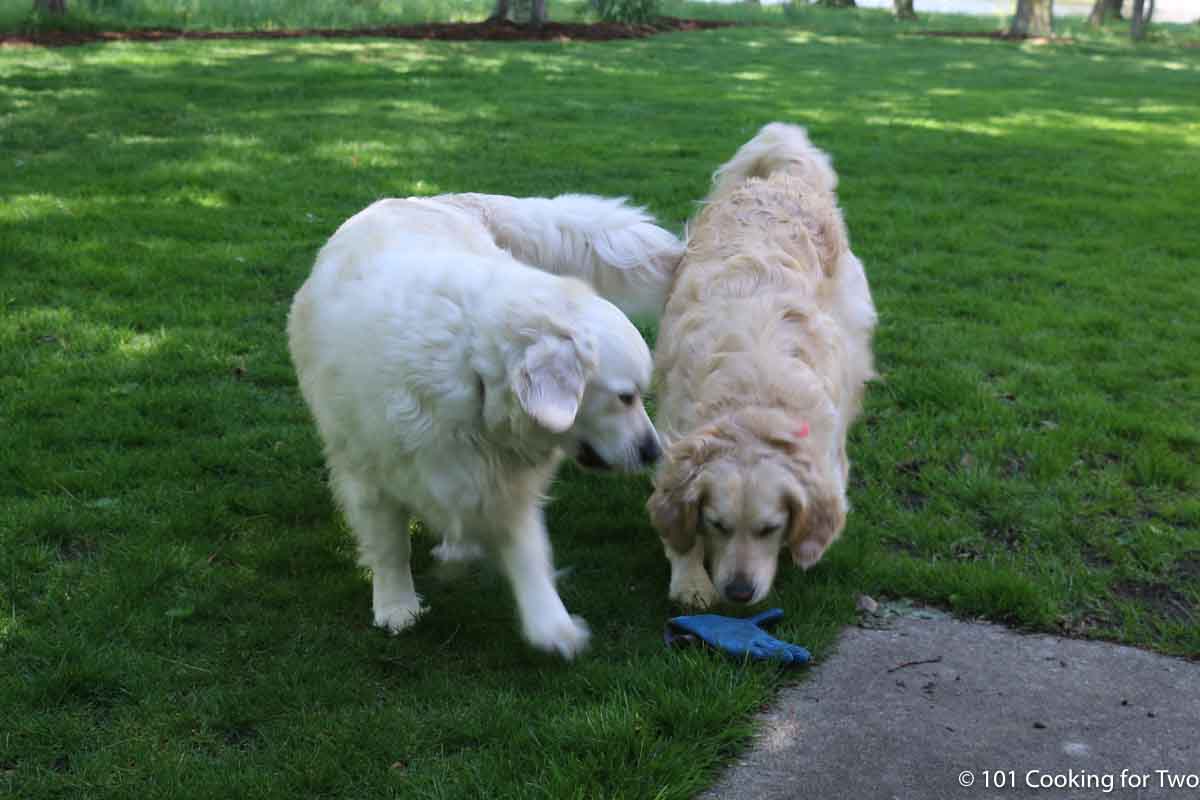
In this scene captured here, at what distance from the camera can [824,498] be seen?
406 centimetres

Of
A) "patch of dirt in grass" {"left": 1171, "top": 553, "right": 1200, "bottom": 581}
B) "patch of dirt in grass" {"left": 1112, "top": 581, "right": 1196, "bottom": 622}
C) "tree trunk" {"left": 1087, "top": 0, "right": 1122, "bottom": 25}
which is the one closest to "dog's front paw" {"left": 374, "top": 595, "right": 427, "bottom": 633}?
"patch of dirt in grass" {"left": 1112, "top": 581, "right": 1196, "bottom": 622}

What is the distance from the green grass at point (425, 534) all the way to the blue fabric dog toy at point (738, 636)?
11cm

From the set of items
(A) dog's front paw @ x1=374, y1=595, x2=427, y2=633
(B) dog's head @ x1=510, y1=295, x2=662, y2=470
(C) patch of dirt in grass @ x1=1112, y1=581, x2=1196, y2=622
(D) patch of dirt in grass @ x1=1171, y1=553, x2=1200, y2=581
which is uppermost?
(B) dog's head @ x1=510, y1=295, x2=662, y2=470

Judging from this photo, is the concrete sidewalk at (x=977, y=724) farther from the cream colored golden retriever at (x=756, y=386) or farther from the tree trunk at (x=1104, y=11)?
the tree trunk at (x=1104, y=11)

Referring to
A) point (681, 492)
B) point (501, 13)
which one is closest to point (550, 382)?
point (681, 492)

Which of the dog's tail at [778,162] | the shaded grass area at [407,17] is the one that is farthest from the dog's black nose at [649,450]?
the shaded grass area at [407,17]

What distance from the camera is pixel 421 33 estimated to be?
853 inches

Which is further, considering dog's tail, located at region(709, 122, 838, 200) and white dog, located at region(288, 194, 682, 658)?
dog's tail, located at region(709, 122, 838, 200)

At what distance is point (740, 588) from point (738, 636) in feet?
0.64

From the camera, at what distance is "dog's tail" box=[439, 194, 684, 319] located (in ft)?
17.1

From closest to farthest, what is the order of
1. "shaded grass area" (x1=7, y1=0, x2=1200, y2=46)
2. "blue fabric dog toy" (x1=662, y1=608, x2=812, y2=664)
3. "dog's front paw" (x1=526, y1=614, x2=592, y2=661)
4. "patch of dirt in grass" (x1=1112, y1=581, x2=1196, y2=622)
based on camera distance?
1. "blue fabric dog toy" (x1=662, y1=608, x2=812, y2=664)
2. "dog's front paw" (x1=526, y1=614, x2=592, y2=661)
3. "patch of dirt in grass" (x1=1112, y1=581, x2=1196, y2=622)
4. "shaded grass area" (x1=7, y1=0, x2=1200, y2=46)

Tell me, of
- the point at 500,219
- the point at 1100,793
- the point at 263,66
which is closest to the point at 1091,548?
the point at 1100,793

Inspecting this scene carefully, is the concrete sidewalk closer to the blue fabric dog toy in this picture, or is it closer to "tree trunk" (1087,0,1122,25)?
the blue fabric dog toy

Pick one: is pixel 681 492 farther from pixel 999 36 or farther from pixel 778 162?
pixel 999 36
